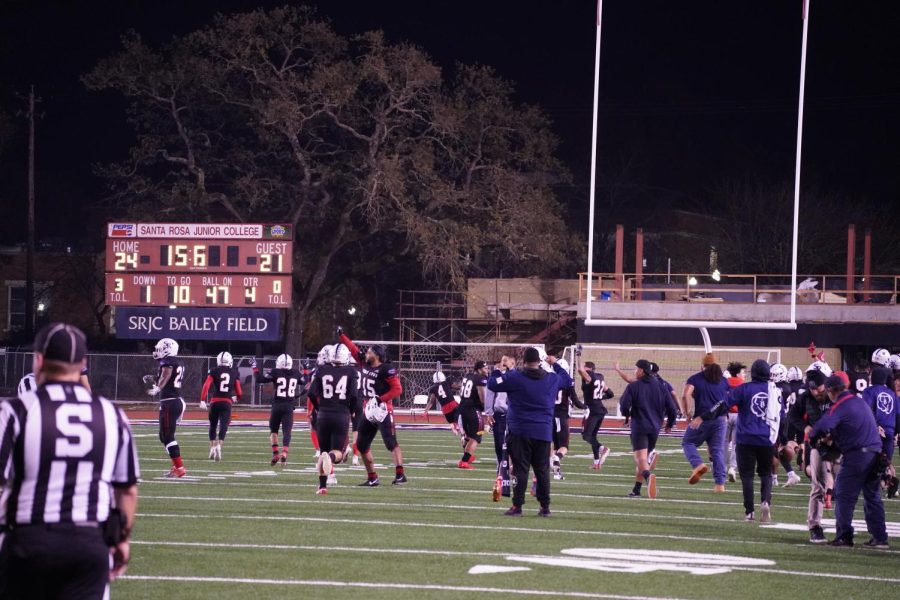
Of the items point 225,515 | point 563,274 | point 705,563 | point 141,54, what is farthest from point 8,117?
point 705,563

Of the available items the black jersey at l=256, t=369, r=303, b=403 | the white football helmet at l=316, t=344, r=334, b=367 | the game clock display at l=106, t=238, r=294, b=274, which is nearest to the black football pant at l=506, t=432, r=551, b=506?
the white football helmet at l=316, t=344, r=334, b=367

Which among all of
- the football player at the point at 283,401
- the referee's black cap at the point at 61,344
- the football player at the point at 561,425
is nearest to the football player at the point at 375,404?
the football player at the point at 561,425

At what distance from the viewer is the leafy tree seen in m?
46.3

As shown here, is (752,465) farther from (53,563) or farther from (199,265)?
(199,265)

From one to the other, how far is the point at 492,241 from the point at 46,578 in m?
42.2

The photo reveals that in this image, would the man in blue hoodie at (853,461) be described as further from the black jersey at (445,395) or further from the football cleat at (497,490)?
the black jersey at (445,395)

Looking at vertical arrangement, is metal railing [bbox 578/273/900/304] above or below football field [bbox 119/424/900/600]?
above

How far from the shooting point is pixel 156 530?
1166cm

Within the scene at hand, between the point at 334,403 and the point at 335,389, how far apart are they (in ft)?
0.62

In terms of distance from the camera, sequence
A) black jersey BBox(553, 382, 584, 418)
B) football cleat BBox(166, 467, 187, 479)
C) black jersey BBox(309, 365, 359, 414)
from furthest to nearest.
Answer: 1. black jersey BBox(553, 382, 584, 418)
2. football cleat BBox(166, 467, 187, 479)
3. black jersey BBox(309, 365, 359, 414)

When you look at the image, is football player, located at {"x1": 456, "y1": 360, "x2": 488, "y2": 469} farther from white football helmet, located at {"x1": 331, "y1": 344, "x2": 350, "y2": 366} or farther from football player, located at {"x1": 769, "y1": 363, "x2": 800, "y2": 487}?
white football helmet, located at {"x1": 331, "y1": 344, "x2": 350, "y2": 366}

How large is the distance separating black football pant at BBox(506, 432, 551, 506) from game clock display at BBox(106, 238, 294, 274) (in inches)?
805

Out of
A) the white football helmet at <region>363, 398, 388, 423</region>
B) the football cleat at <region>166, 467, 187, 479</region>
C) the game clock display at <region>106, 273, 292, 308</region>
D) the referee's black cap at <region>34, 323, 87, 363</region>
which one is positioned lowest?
the football cleat at <region>166, 467, 187, 479</region>

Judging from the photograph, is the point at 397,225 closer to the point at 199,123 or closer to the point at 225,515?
the point at 199,123
